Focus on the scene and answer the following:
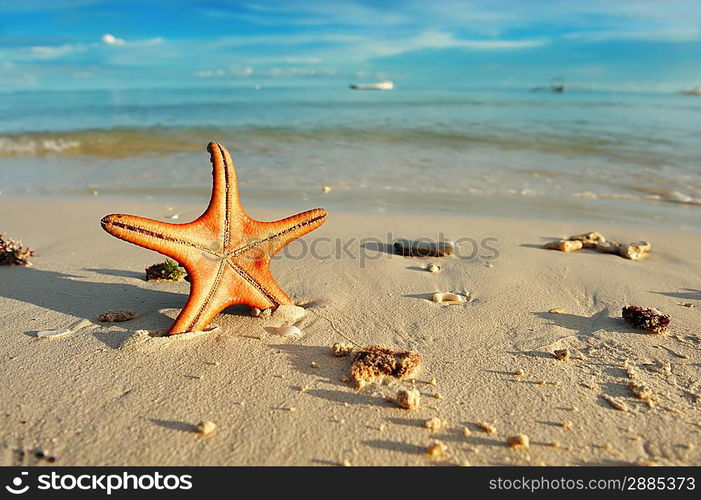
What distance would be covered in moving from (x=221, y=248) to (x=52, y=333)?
1445 millimetres

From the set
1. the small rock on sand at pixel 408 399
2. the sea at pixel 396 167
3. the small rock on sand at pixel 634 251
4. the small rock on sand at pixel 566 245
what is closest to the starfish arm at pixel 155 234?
the small rock on sand at pixel 408 399

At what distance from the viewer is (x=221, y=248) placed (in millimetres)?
3643

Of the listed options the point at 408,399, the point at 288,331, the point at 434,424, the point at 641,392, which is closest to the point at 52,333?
the point at 288,331

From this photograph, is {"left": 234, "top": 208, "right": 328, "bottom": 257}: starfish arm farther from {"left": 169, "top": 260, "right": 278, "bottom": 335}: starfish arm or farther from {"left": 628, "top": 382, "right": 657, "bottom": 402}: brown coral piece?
{"left": 628, "top": 382, "right": 657, "bottom": 402}: brown coral piece

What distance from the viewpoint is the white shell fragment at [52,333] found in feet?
11.7

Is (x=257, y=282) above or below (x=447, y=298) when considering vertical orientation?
above

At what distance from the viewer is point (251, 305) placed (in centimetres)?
387

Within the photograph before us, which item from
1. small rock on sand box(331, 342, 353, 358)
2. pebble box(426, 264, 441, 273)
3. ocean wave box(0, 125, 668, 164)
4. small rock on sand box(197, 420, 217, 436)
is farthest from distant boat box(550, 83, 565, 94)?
small rock on sand box(197, 420, 217, 436)

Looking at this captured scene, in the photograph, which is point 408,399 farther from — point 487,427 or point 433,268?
point 433,268

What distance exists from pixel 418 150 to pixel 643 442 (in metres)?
13.1

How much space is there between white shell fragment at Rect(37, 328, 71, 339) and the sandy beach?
48mm

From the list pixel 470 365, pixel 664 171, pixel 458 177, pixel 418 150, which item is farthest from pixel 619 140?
pixel 470 365

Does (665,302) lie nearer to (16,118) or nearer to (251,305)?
(251,305)

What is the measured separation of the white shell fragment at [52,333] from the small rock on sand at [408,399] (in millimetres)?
2619
